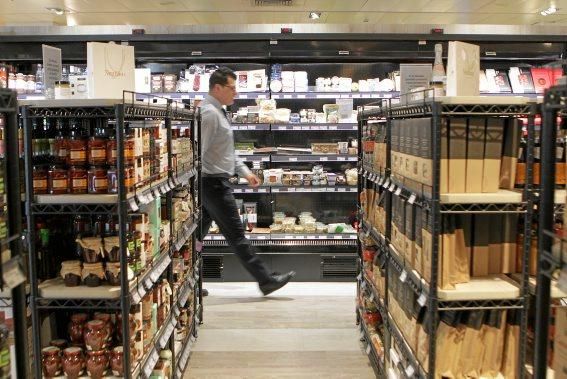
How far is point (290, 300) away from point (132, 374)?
3.02 m

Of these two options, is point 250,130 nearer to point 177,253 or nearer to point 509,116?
point 177,253

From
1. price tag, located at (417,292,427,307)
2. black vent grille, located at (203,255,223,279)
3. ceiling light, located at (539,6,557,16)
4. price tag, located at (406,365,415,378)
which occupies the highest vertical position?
ceiling light, located at (539,6,557,16)

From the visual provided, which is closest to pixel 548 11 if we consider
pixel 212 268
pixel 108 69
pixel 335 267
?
pixel 335 267

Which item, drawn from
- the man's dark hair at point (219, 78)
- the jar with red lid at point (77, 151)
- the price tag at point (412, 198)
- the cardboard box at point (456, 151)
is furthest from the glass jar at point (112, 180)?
the man's dark hair at point (219, 78)

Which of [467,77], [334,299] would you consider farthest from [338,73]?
[467,77]

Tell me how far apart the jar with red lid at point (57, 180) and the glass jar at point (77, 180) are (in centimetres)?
2

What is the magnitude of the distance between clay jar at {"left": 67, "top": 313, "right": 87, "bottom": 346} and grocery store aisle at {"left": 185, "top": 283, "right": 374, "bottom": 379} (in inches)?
55.3

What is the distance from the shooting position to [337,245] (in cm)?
623

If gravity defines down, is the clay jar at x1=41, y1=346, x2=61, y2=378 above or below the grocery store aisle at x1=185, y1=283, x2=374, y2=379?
above

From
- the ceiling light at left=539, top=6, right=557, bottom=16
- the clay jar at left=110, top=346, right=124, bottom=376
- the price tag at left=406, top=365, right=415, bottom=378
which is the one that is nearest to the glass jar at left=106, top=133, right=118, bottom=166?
the clay jar at left=110, top=346, right=124, bottom=376

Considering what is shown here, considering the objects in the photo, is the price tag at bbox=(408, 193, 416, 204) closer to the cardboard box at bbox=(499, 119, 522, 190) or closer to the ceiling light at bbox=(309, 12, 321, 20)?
the cardboard box at bbox=(499, 119, 522, 190)

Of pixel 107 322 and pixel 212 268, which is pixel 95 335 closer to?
pixel 107 322

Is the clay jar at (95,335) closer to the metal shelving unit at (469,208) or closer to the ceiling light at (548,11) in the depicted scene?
the metal shelving unit at (469,208)

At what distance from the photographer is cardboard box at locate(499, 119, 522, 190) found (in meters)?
2.63
